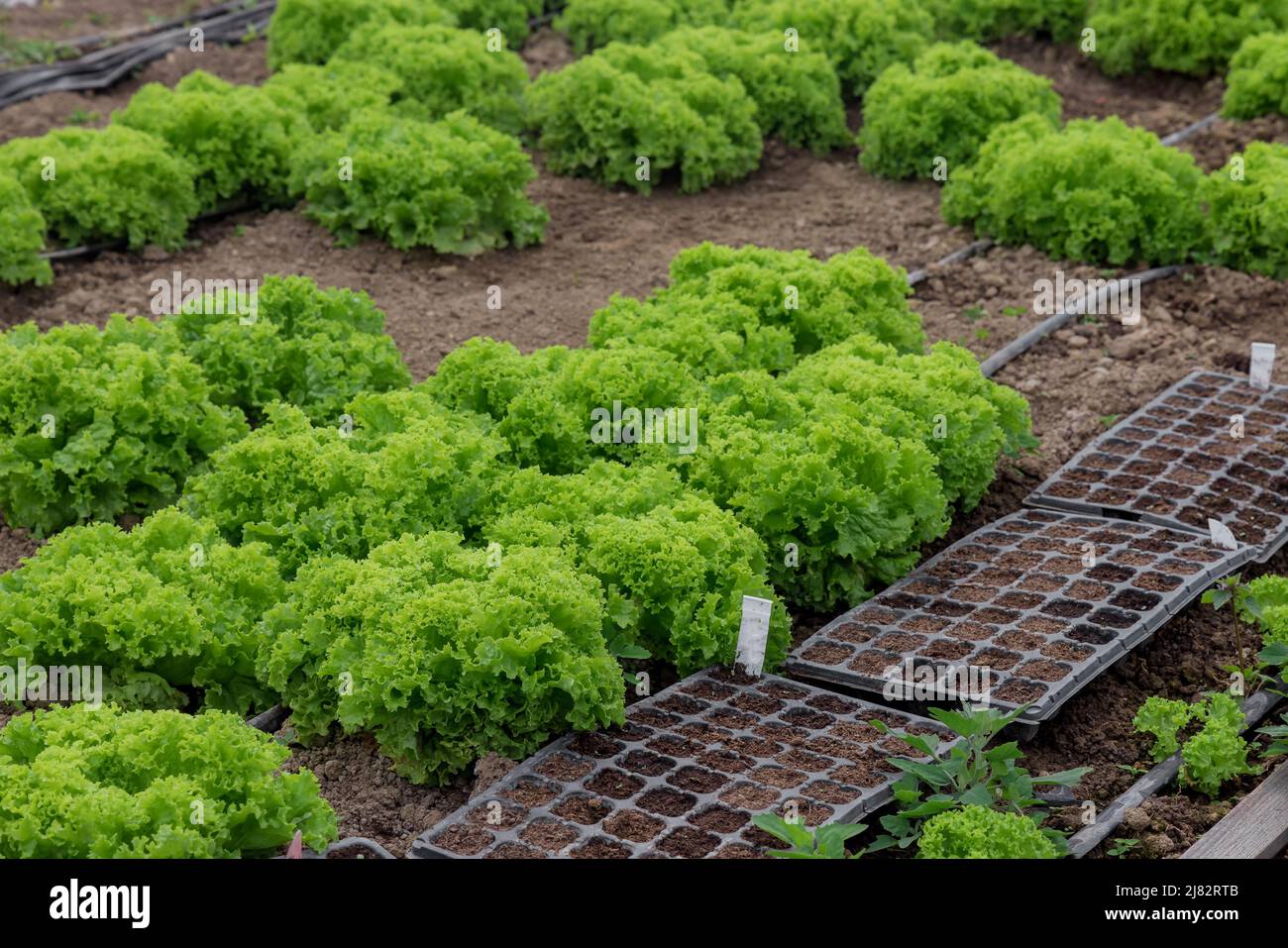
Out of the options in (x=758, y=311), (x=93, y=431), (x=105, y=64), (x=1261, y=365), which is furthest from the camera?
(x=105, y=64)

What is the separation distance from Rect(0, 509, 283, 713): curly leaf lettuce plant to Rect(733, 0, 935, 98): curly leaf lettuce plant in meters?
9.49

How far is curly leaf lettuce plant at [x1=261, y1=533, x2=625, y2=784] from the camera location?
21.1ft

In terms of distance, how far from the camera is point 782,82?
1419cm

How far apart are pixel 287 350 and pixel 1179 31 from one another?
410 inches

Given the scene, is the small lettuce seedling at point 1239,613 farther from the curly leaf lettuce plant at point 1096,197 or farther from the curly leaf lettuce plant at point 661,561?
the curly leaf lettuce plant at point 1096,197

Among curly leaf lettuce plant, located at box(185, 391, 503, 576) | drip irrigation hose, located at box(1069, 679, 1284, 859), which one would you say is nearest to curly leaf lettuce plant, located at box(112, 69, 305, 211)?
curly leaf lettuce plant, located at box(185, 391, 503, 576)

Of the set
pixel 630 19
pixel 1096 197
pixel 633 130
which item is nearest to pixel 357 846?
pixel 1096 197

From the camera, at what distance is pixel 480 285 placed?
11641mm

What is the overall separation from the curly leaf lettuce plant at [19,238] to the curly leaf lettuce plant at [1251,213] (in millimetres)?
8333

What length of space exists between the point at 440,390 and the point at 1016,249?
537 centimetres

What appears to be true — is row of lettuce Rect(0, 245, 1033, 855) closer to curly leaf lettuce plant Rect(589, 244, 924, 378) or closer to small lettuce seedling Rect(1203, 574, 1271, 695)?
curly leaf lettuce plant Rect(589, 244, 924, 378)

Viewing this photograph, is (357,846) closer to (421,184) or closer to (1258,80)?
(421,184)
